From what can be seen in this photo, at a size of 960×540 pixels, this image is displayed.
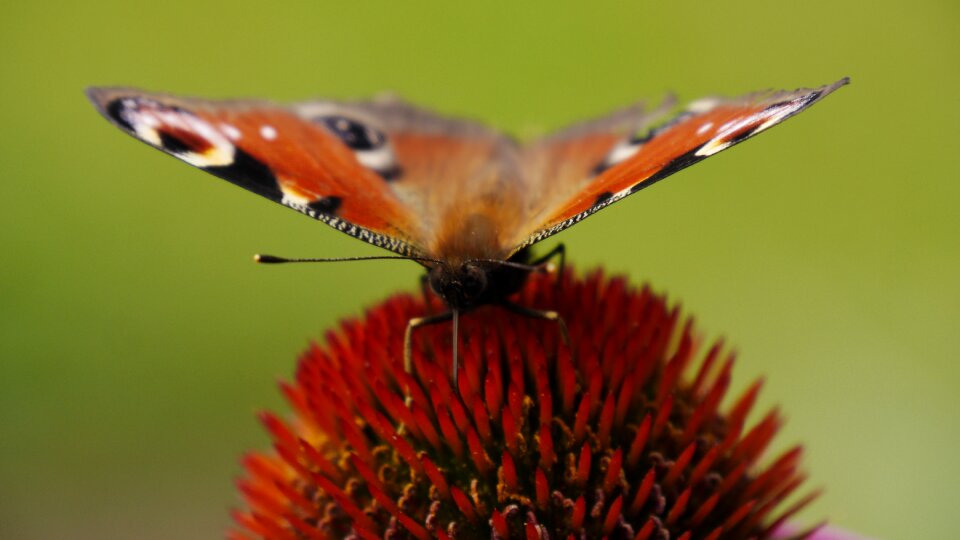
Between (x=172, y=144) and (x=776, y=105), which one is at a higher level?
(x=776, y=105)

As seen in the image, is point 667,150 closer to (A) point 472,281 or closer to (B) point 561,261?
(B) point 561,261

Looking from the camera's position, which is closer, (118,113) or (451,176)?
(118,113)

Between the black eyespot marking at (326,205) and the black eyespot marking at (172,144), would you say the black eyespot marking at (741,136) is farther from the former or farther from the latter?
the black eyespot marking at (172,144)

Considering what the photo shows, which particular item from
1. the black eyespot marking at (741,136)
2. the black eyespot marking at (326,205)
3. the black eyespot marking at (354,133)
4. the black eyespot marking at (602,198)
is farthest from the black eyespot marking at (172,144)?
the black eyespot marking at (741,136)

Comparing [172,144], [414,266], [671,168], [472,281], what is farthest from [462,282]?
[414,266]

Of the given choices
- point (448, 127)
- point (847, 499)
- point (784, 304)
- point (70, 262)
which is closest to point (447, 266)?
point (448, 127)

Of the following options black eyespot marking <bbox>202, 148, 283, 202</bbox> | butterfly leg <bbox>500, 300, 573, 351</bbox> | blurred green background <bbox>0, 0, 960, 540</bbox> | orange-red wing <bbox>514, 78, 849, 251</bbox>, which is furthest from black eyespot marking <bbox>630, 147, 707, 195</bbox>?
blurred green background <bbox>0, 0, 960, 540</bbox>

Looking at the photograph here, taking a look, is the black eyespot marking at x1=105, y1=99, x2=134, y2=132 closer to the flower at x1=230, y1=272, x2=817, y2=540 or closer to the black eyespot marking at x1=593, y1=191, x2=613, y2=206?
the flower at x1=230, y1=272, x2=817, y2=540

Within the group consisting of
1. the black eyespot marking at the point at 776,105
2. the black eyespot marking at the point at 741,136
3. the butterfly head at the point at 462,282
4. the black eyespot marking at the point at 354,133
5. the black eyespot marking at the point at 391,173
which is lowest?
the butterfly head at the point at 462,282
